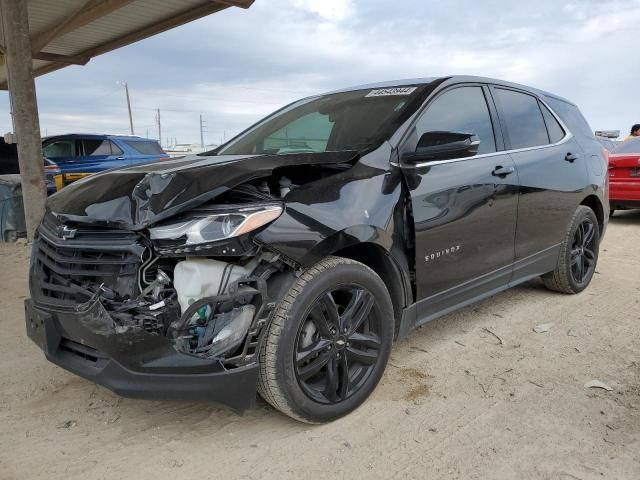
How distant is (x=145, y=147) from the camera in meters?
12.1

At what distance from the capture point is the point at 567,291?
4.52m

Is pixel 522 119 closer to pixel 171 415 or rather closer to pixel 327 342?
pixel 327 342

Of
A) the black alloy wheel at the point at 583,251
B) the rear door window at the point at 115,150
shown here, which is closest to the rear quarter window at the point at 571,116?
the black alloy wheel at the point at 583,251

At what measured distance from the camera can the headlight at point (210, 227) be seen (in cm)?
208

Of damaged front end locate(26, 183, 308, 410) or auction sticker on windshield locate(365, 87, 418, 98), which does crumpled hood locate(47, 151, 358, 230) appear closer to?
damaged front end locate(26, 183, 308, 410)

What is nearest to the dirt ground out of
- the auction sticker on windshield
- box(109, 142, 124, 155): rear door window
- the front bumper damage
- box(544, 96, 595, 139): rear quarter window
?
the front bumper damage

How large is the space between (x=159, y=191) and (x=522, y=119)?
290 centimetres

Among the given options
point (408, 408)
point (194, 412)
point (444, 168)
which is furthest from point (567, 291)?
point (194, 412)

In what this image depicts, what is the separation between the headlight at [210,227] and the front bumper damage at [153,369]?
387 mm

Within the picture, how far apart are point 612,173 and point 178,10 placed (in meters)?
7.82

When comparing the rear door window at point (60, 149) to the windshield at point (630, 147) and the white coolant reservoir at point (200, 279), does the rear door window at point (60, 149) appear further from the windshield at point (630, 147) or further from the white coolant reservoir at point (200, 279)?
the windshield at point (630, 147)

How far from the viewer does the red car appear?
326 inches

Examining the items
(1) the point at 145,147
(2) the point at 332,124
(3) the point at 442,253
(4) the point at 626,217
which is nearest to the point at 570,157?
(3) the point at 442,253

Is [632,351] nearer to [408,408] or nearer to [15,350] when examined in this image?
[408,408]
